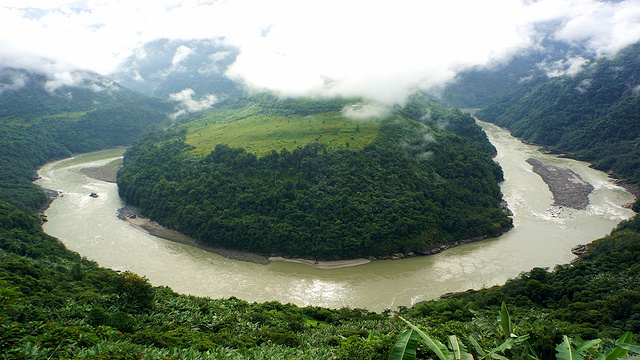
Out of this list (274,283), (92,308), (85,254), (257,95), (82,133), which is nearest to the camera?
(92,308)

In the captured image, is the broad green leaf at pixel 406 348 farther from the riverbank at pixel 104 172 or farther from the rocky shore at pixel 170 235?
the riverbank at pixel 104 172

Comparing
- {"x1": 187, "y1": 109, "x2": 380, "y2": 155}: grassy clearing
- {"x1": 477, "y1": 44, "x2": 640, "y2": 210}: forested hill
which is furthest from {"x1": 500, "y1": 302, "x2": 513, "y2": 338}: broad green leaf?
{"x1": 477, "y1": 44, "x2": 640, "y2": 210}: forested hill

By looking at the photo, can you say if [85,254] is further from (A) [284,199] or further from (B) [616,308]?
(B) [616,308]

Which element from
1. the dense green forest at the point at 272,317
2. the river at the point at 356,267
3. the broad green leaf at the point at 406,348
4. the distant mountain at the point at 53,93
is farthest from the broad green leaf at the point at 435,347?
the distant mountain at the point at 53,93

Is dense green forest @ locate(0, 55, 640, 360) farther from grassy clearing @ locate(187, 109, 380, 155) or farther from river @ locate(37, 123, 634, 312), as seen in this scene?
grassy clearing @ locate(187, 109, 380, 155)

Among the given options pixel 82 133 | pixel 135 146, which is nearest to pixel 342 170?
pixel 135 146

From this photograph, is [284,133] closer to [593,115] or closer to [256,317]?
[256,317]

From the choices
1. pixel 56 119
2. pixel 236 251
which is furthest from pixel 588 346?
pixel 56 119
